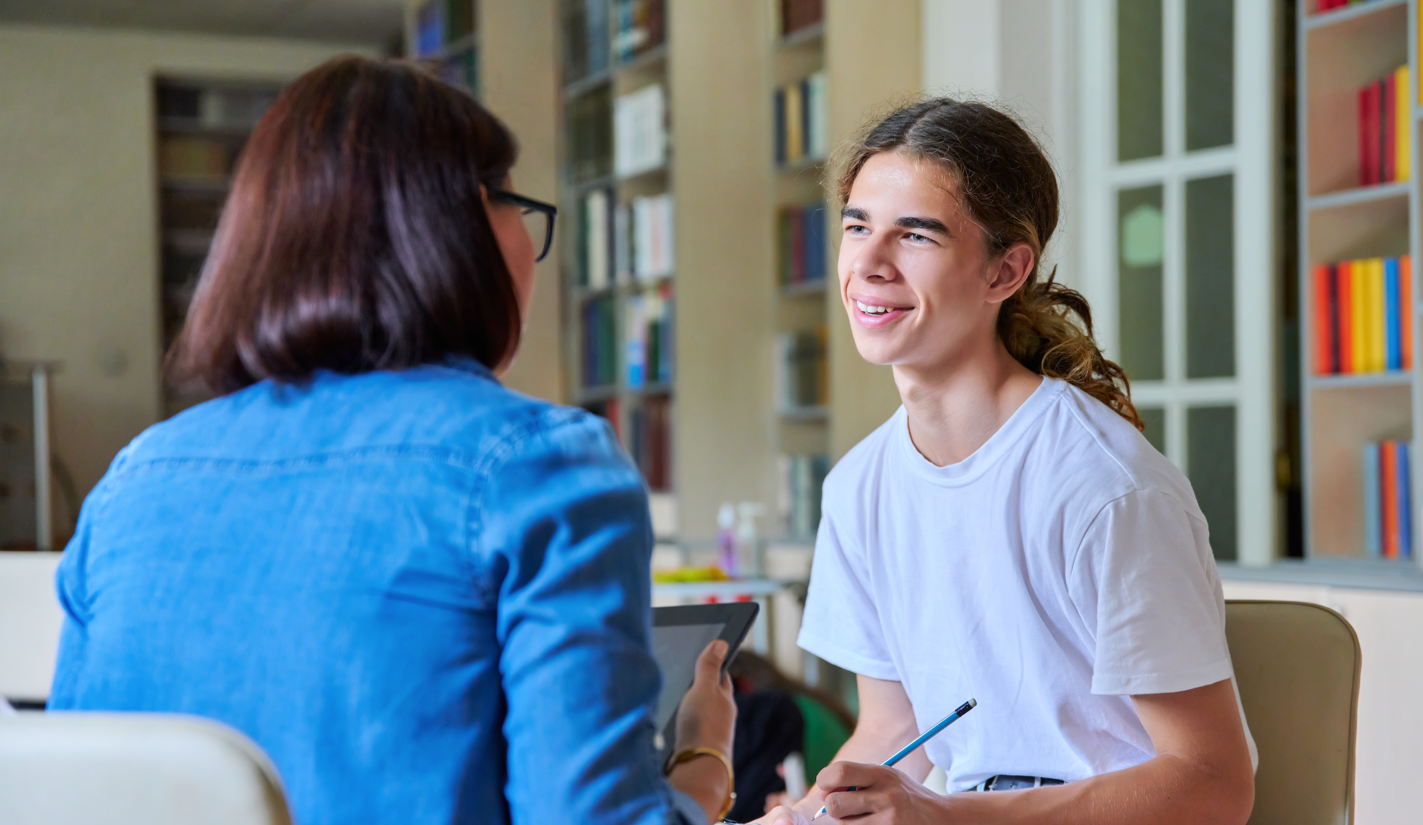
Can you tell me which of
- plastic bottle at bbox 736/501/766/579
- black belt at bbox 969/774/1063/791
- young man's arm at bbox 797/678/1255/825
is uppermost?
young man's arm at bbox 797/678/1255/825

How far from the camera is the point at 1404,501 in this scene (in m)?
2.91

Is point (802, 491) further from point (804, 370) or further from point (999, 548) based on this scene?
point (999, 548)

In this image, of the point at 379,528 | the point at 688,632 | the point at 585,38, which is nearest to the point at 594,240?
the point at 585,38

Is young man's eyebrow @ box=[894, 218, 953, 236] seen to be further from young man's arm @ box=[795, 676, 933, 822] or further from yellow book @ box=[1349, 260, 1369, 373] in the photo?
yellow book @ box=[1349, 260, 1369, 373]

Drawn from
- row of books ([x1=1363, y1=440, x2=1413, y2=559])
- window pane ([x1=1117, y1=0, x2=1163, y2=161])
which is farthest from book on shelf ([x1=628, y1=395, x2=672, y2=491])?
row of books ([x1=1363, y1=440, x2=1413, y2=559])

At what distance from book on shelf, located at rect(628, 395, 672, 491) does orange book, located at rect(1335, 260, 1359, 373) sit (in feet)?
8.12

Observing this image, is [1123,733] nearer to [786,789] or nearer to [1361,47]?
[786,789]

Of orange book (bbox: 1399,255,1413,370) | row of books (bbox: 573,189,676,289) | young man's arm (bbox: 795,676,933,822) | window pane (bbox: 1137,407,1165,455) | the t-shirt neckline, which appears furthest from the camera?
row of books (bbox: 573,189,676,289)

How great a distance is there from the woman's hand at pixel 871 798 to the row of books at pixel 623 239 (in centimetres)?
374

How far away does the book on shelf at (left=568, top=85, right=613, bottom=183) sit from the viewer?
507cm

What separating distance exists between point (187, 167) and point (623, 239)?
11.4 ft

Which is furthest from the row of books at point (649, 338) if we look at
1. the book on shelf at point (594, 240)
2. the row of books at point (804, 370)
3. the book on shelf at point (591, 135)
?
the book on shelf at point (591, 135)

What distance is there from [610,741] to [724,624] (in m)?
0.35

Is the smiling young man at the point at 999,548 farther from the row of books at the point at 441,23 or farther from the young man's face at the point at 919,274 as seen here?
the row of books at the point at 441,23
